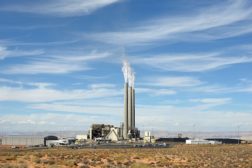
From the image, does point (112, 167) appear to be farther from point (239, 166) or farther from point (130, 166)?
point (239, 166)

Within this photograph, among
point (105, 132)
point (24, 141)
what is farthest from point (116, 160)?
point (24, 141)

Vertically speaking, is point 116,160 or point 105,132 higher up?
point 105,132

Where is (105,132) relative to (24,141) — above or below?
above

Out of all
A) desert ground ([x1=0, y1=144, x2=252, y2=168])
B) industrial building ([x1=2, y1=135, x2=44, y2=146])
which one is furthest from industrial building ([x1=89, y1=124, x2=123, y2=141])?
desert ground ([x1=0, y1=144, x2=252, y2=168])

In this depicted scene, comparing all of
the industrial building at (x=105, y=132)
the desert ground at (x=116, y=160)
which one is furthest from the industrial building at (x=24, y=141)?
the desert ground at (x=116, y=160)

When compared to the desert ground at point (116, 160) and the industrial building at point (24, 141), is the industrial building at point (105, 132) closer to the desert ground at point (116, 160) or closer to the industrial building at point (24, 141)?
the industrial building at point (24, 141)

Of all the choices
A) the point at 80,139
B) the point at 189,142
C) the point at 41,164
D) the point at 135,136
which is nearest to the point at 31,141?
the point at 80,139

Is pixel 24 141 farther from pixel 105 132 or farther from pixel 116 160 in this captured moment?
pixel 116 160

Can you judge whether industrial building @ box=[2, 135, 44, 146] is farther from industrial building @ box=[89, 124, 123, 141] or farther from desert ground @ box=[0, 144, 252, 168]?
desert ground @ box=[0, 144, 252, 168]

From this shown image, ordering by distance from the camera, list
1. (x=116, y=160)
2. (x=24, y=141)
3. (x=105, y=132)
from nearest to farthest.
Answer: (x=116, y=160) → (x=105, y=132) → (x=24, y=141)

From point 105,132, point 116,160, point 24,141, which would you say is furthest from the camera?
point 24,141

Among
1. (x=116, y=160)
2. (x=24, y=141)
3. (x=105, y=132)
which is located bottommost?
(x=116, y=160)

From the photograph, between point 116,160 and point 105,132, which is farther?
point 105,132
